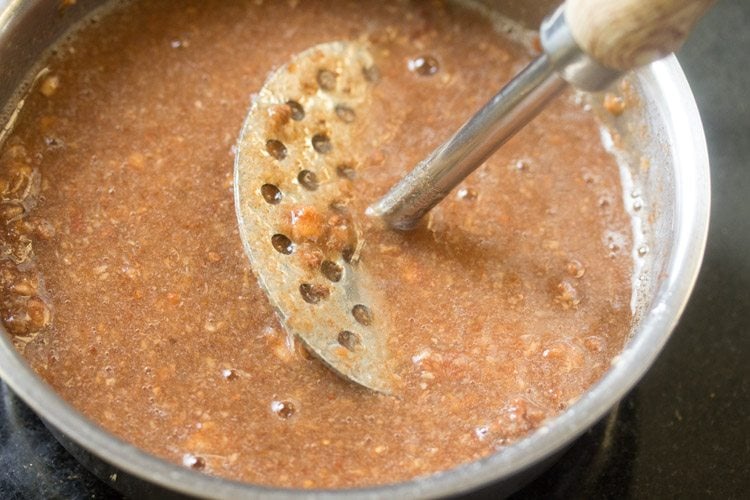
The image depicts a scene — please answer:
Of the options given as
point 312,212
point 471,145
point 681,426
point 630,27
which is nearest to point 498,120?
point 471,145

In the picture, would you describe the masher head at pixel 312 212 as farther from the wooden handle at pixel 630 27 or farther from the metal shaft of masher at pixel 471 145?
the wooden handle at pixel 630 27

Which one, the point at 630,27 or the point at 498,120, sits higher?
the point at 630,27

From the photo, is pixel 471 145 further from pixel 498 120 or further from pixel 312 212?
pixel 312 212

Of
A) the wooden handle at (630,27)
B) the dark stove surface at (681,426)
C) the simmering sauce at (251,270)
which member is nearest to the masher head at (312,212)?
the simmering sauce at (251,270)

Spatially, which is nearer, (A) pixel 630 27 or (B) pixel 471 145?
(A) pixel 630 27

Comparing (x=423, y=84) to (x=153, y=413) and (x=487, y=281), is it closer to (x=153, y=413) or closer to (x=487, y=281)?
(x=487, y=281)

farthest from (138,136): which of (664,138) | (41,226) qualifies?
(664,138)

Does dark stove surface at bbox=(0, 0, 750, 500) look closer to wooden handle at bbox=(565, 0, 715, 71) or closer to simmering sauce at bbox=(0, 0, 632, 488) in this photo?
simmering sauce at bbox=(0, 0, 632, 488)
